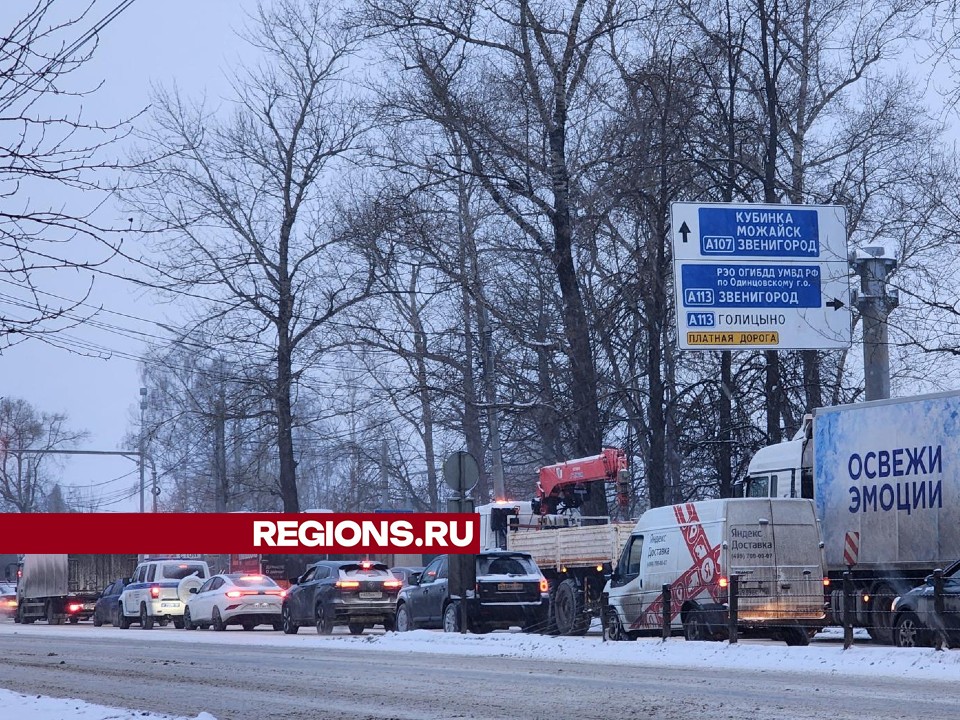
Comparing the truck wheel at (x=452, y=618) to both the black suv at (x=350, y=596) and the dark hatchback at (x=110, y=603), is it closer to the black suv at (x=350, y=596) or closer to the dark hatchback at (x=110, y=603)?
the black suv at (x=350, y=596)

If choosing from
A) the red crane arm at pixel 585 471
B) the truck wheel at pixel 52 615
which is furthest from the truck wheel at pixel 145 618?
the red crane arm at pixel 585 471

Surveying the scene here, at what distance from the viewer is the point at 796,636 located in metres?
23.4

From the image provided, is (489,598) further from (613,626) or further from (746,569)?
(746,569)

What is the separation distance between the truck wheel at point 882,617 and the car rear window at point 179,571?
20808mm

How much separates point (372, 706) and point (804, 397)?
21.8m

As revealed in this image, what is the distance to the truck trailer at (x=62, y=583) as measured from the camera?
155 ft

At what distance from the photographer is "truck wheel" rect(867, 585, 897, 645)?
903 inches

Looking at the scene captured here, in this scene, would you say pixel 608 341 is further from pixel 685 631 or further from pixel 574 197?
pixel 685 631

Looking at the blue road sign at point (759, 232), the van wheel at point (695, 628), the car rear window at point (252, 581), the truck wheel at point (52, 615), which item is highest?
the blue road sign at point (759, 232)

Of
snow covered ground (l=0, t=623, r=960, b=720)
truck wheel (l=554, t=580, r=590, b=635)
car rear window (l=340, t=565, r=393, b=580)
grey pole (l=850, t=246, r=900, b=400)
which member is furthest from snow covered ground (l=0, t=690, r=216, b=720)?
truck wheel (l=554, t=580, r=590, b=635)

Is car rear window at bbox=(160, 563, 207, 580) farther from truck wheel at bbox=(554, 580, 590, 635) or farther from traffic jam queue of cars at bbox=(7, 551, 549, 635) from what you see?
truck wheel at bbox=(554, 580, 590, 635)

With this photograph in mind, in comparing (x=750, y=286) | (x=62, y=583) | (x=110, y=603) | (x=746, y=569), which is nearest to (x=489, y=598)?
(x=746, y=569)

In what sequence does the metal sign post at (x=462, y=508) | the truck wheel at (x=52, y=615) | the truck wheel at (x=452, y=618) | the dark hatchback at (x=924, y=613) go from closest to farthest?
the dark hatchback at (x=924, y=613) < the metal sign post at (x=462, y=508) < the truck wheel at (x=452, y=618) < the truck wheel at (x=52, y=615)

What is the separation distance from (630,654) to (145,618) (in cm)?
2128
